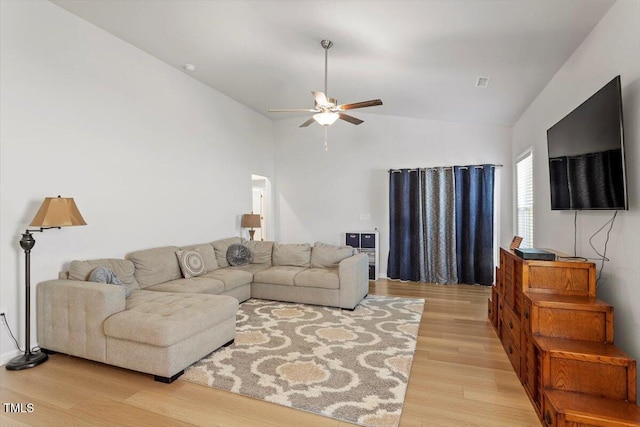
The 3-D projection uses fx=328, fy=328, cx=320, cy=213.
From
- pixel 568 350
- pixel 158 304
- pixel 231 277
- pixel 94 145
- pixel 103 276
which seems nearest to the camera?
pixel 568 350

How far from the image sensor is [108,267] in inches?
137

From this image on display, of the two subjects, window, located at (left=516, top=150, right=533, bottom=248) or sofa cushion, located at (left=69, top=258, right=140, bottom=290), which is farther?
window, located at (left=516, top=150, right=533, bottom=248)

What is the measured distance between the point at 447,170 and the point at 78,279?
18.3 feet

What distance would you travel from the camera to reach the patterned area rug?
2.30m

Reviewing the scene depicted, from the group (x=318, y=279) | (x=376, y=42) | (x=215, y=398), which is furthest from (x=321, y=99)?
(x=215, y=398)

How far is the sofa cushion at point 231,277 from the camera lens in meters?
4.34

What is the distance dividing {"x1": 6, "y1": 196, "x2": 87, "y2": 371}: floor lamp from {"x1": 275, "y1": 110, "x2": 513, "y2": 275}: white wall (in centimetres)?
459

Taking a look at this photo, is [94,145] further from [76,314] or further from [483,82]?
[483,82]

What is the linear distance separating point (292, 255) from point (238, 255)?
875 mm

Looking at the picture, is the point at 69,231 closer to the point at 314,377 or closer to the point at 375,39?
the point at 314,377

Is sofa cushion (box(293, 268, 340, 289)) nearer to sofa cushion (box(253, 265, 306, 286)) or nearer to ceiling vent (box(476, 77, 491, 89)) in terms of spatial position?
sofa cushion (box(253, 265, 306, 286))

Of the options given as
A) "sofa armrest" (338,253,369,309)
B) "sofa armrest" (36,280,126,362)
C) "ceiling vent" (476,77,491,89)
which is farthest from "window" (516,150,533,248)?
"sofa armrest" (36,280,126,362)

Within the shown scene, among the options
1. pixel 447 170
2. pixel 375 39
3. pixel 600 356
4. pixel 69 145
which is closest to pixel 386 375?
pixel 600 356

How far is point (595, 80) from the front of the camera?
2.57 meters
